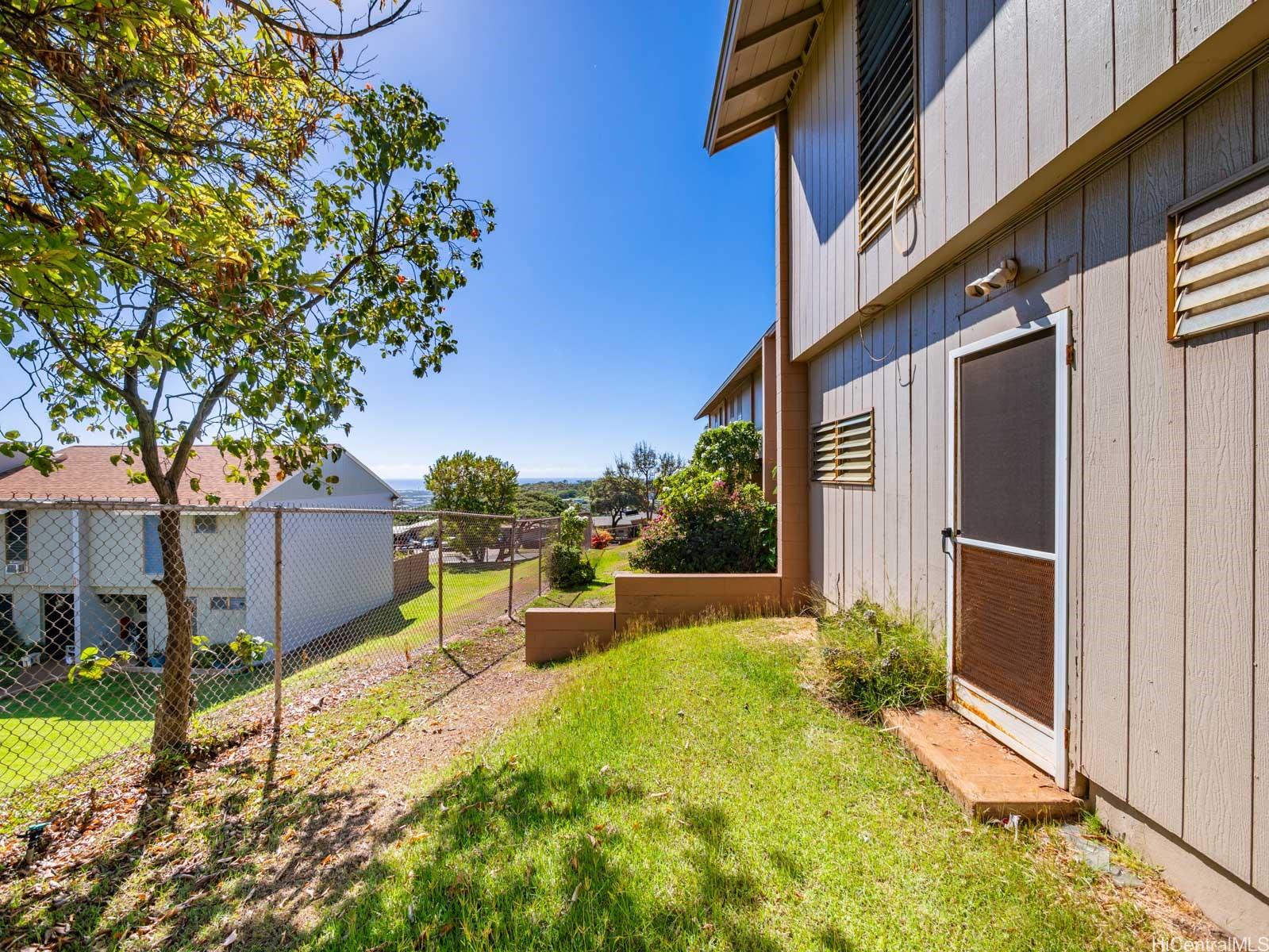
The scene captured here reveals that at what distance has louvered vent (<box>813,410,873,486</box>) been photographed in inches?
180

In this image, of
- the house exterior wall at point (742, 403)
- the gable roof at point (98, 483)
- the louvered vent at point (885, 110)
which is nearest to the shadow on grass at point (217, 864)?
the louvered vent at point (885, 110)

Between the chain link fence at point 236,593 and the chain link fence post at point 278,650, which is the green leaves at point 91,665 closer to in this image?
the chain link fence post at point 278,650

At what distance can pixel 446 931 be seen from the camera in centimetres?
177

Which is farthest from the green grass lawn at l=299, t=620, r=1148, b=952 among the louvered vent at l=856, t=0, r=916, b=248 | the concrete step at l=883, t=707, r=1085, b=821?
the louvered vent at l=856, t=0, r=916, b=248

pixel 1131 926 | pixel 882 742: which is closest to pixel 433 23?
pixel 882 742

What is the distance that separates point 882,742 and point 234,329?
16.5ft

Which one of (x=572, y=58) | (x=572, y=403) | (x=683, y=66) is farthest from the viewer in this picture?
(x=572, y=403)

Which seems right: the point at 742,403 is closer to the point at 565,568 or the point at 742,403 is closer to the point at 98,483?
the point at 565,568

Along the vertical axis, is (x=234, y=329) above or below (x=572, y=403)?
below

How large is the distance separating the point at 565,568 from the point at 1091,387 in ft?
32.1

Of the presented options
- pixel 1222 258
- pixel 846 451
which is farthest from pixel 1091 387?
pixel 846 451

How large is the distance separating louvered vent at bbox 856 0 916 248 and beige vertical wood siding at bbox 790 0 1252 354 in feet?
0.45

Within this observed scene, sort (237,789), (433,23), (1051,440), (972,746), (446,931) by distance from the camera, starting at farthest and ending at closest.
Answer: (433,23), (237,789), (972,746), (1051,440), (446,931)

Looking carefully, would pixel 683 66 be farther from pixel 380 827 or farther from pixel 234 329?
pixel 380 827
